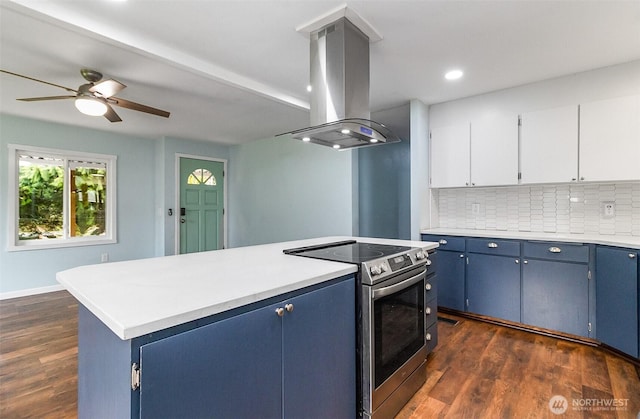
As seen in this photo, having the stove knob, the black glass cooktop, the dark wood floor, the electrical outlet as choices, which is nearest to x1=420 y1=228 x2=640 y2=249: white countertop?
the electrical outlet

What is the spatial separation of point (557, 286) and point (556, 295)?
3.3 inches

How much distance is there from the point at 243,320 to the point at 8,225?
4931 millimetres

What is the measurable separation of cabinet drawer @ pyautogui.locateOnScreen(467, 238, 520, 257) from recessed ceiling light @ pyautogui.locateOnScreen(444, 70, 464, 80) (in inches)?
63.9

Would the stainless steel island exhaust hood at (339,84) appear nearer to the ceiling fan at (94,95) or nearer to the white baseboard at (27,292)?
the ceiling fan at (94,95)

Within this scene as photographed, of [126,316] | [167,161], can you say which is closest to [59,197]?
[167,161]

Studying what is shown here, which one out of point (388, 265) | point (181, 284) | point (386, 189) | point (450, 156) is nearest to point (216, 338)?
point (181, 284)

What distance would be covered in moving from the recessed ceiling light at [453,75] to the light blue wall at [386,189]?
80.9 inches

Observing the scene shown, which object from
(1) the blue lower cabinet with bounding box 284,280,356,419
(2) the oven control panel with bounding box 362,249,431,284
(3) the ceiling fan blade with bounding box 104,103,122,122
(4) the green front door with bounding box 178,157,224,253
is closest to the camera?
(1) the blue lower cabinet with bounding box 284,280,356,419

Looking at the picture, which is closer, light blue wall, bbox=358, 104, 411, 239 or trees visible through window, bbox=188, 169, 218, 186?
light blue wall, bbox=358, 104, 411, 239

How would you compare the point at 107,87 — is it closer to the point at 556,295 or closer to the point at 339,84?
the point at 339,84

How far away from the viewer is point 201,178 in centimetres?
586

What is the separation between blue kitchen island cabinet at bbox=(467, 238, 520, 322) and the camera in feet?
9.62

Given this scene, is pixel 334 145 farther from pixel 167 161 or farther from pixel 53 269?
pixel 53 269

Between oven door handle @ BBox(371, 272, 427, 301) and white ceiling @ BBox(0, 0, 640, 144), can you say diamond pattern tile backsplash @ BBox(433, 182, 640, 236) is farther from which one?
oven door handle @ BBox(371, 272, 427, 301)
